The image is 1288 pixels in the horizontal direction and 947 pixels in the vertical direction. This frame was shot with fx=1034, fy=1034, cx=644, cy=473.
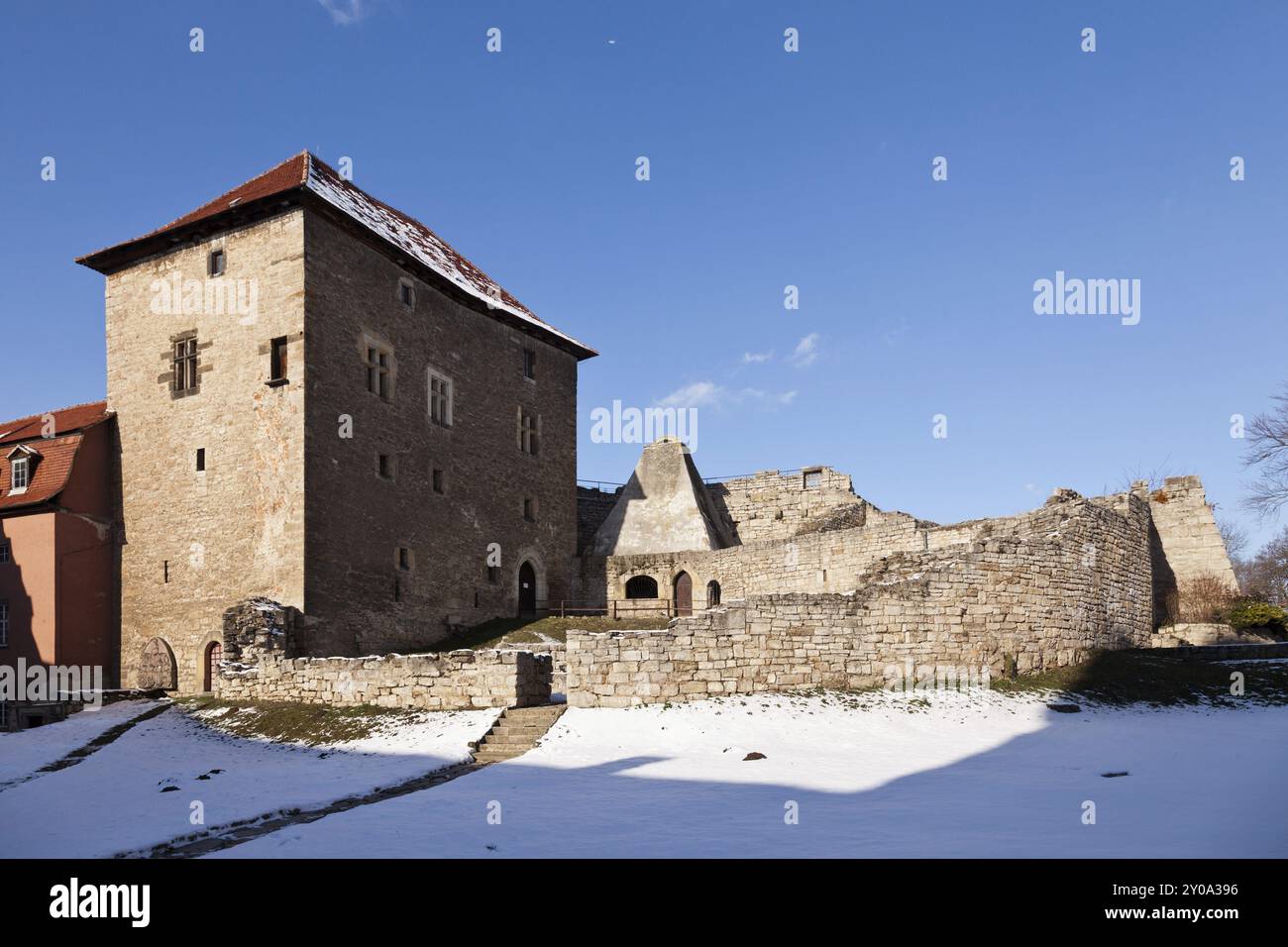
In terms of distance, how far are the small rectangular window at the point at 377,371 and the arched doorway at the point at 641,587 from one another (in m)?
12.0

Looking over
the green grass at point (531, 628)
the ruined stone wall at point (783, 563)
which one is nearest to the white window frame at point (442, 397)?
the green grass at point (531, 628)

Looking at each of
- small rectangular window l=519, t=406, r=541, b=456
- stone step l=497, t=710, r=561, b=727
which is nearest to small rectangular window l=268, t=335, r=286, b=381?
small rectangular window l=519, t=406, r=541, b=456

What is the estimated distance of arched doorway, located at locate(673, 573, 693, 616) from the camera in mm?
35156

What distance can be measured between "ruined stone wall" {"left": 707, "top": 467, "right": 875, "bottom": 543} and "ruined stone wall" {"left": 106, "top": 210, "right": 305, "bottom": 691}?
19.4m

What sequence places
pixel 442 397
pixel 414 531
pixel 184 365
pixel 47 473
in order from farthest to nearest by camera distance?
pixel 442 397 → pixel 414 531 → pixel 184 365 → pixel 47 473

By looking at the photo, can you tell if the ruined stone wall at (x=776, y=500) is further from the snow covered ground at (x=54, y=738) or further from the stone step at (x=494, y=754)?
the stone step at (x=494, y=754)

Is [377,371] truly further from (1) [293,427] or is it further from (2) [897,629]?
(2) [897,629]

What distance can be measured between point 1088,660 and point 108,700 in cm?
2241

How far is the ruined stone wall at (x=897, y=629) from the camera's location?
58.9 ft

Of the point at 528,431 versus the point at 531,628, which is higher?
the point at 528,431

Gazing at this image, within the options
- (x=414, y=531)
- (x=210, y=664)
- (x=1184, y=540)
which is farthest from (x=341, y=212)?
(x=1184, y=540)

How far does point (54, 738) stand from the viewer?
20.8 metres

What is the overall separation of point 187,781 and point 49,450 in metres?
16.5
